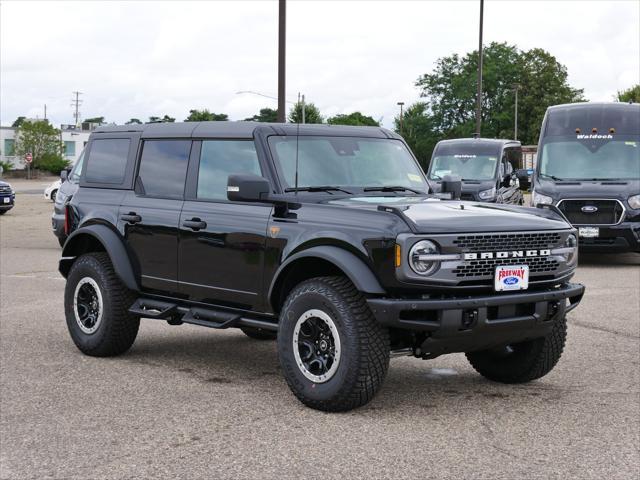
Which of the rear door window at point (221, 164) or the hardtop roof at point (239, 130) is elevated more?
the hardtop roof at point (239, 130)

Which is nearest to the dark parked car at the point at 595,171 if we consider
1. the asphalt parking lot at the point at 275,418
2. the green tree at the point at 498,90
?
the asphalt parking lot at the point at 275,418

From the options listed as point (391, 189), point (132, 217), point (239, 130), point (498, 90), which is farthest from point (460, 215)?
point (498, 90)

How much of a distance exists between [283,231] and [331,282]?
58cm

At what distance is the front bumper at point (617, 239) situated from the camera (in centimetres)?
1625

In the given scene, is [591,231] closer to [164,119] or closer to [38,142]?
[164,119]

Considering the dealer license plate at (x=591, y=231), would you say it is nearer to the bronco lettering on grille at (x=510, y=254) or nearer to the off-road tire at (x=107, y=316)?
the off-road tire at (x=107, y=316)

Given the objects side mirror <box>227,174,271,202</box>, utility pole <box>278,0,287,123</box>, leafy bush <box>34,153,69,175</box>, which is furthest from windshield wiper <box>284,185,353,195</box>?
leafy bush <box>34,153,69,175</box>

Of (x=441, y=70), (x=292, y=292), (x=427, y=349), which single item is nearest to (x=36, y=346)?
(x=292, y=292)

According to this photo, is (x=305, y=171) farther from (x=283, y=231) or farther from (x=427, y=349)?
(x=427, y=349)

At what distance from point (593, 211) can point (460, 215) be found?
10.8 m

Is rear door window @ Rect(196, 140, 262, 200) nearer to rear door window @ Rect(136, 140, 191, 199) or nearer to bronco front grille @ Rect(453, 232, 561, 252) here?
rear door window @ Rect(136, 140, 191, 199)

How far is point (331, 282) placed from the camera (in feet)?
20.7

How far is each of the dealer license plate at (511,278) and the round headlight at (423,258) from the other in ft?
1.51

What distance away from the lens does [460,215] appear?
6.29 meters
